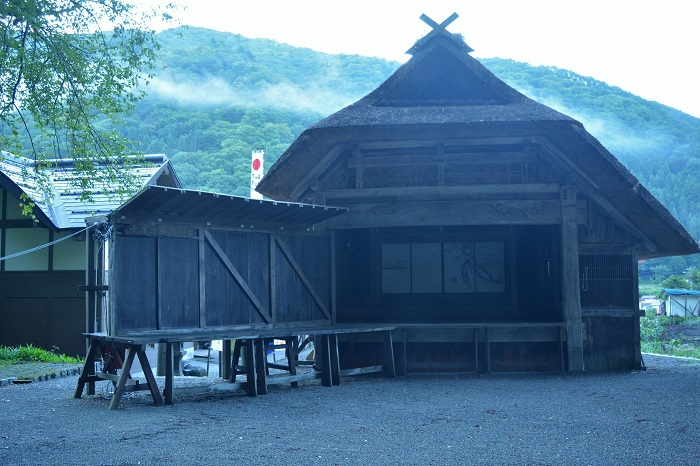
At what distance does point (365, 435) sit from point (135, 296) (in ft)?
12.3

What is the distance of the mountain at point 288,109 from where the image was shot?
49.5 metres

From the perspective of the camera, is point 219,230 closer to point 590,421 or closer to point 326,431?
point 326,431

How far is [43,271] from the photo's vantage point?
17.6 meters

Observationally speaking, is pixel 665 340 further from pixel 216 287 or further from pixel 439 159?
pixel 216 287

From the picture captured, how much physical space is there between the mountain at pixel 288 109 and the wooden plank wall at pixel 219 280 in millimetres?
32219

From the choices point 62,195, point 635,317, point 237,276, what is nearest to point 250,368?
point 237,276

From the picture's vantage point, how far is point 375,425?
22.7ft

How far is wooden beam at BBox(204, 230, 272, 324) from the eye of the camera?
9.90 m

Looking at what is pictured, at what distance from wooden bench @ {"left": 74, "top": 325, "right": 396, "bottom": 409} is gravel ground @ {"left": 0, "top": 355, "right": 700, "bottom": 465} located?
186mm

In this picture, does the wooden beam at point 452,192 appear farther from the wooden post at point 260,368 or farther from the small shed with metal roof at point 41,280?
the small shed with metal roof at point 41,280

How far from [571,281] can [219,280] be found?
5.29 m

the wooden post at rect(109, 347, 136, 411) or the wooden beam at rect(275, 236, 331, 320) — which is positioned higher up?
the wooden beam at rect(275, 236, 331, 320)

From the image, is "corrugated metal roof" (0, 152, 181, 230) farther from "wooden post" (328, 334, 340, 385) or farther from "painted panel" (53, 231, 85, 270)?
"wooden post" (328, 334, 340, 385)

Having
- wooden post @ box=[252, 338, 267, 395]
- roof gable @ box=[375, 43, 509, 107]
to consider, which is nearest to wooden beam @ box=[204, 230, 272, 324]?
wooden post @ box=[252, 338, 267, 395]
